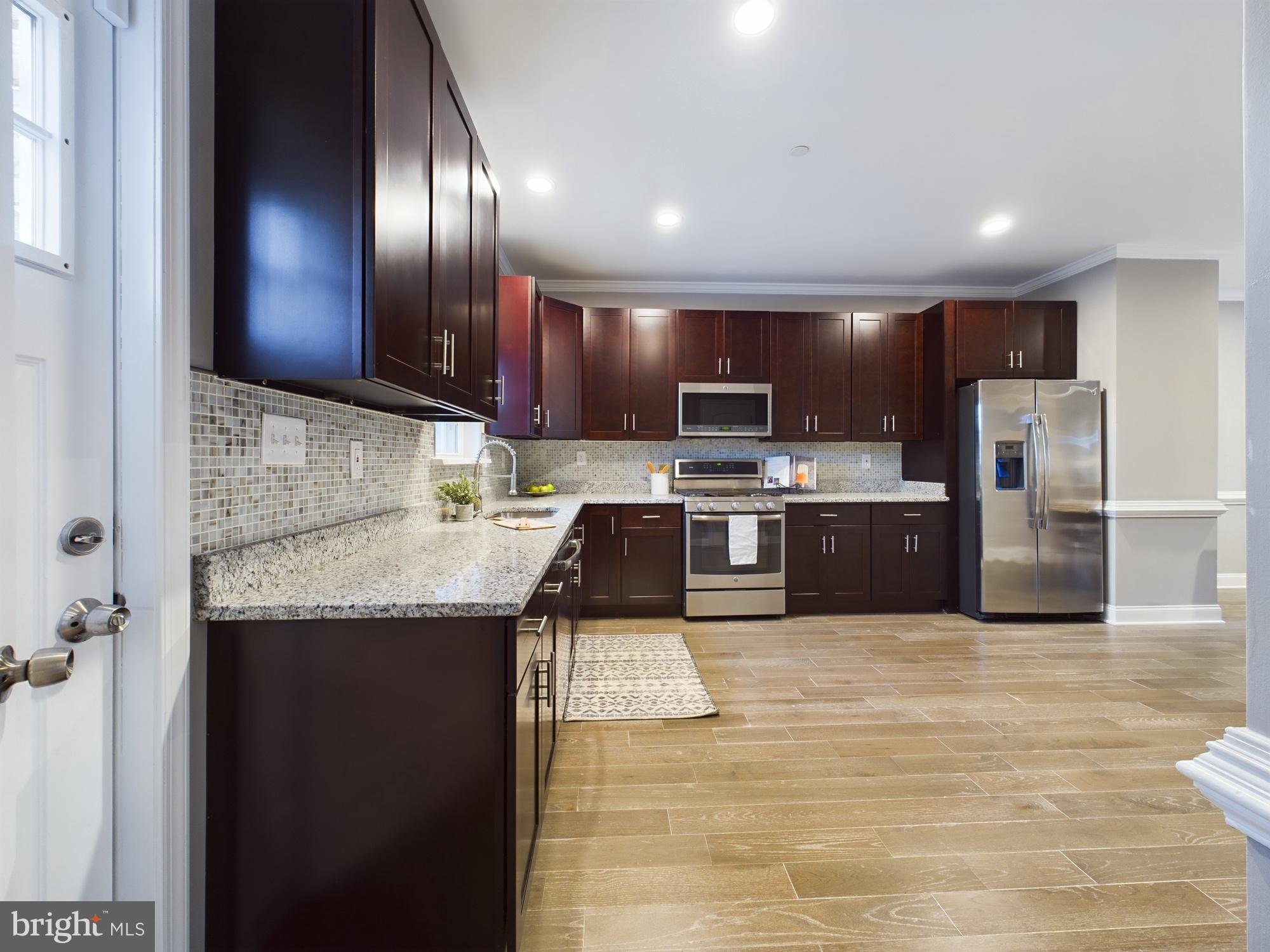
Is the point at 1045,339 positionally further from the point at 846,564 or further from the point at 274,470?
the point at 274,470

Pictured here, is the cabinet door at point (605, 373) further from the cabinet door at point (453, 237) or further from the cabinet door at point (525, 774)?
the cabinet door at point (525, 774)

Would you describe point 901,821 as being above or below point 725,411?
below

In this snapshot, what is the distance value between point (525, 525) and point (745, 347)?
2684 mm

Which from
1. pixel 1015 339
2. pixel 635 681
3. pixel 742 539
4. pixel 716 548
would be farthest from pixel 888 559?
pixel 635 681

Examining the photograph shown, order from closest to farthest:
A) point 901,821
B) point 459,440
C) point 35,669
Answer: point 35,669 → point 901,821 → point 459,440

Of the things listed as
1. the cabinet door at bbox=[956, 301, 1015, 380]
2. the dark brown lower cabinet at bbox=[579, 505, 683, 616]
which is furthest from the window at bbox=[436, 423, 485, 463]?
the cabinet door at bbox=[956, 301, 1015, 380]

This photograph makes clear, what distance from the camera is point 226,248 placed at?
111cm

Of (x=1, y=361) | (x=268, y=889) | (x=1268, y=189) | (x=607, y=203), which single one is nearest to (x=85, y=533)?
(x=1, y=361)

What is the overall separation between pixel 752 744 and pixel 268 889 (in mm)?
1663

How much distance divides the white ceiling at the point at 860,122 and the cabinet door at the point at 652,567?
207 centimetres

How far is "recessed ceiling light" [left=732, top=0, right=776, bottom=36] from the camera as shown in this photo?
1.77 m

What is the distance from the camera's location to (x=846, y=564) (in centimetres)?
417

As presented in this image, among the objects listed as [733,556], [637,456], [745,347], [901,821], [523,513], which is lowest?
[901,821]

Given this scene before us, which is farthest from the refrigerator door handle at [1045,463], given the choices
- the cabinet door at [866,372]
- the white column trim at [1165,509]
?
the cabinet door at [866,372]
